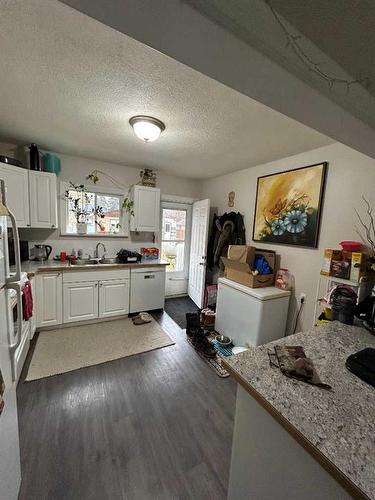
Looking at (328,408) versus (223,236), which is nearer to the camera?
(328,408)

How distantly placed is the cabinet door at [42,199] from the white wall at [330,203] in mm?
2756

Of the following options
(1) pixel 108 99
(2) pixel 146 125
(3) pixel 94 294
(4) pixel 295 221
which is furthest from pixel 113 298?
(4) pixel 295 221

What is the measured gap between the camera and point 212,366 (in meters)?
2.22

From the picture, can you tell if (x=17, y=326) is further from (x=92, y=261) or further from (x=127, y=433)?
(x=92, y=261)

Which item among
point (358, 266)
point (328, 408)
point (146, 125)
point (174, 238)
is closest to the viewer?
point (328, 408)

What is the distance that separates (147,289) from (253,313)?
1.66 meters

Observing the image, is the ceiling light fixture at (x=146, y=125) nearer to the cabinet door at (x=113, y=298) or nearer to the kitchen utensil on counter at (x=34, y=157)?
the kitchen utensil on counter at (x=34, y=157)

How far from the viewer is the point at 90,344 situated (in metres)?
2.51

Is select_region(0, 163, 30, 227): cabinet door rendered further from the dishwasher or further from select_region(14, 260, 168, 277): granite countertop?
the dishwasher

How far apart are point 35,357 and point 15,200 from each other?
178cm

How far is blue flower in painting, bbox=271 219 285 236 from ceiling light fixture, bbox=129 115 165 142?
1731 millimetres

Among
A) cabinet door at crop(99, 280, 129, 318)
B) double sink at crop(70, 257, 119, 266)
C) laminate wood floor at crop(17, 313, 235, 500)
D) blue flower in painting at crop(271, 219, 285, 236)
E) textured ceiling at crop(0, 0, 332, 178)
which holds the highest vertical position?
textured ceiling at crop(0, 0, 332, 178)

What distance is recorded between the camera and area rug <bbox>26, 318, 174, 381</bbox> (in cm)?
214

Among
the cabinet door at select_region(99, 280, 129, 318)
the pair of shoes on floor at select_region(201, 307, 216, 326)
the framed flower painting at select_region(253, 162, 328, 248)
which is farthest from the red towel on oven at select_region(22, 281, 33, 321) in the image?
the framed flower painting at select_region(253, 162, 328, 248)
